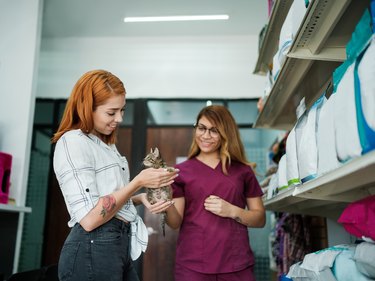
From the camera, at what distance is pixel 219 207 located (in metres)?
1.57

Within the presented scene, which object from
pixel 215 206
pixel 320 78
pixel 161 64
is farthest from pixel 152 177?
pixel 161 64

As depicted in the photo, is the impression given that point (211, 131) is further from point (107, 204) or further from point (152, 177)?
point (107, 204)

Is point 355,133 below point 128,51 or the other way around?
below

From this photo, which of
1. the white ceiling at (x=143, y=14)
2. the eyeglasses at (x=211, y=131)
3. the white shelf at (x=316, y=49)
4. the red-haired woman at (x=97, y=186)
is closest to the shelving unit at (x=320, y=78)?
the white shelf at (x=316, y=49)

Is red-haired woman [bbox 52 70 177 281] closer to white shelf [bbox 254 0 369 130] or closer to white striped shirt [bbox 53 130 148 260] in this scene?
white striped shirt [bbox 53 130 148 260]

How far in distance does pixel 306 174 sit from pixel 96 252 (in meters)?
0.70

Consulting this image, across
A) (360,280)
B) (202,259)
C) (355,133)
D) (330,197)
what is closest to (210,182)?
(202,259)

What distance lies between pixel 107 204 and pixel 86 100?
0.35 meters

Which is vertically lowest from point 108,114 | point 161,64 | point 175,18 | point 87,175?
point 87,175

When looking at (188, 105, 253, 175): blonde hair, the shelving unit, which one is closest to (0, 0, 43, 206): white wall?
(188, 105, 253, 175): blonde hair

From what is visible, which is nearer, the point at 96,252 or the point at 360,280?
the point at 360,280

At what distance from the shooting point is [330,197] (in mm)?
1277

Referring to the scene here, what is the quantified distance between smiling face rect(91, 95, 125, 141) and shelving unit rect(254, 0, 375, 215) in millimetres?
647

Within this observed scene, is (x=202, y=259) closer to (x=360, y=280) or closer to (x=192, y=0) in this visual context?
(x=360, y=280)
